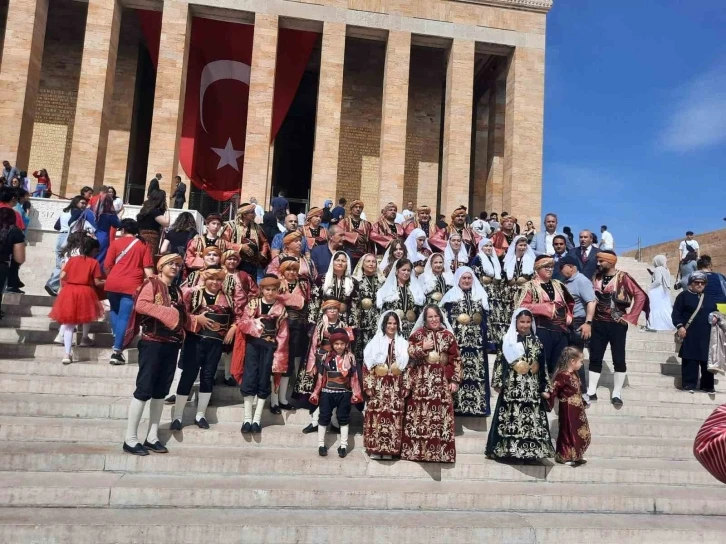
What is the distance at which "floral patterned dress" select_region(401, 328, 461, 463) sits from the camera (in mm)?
5391

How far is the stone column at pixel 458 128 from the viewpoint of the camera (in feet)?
65.5

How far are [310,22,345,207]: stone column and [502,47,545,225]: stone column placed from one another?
6.59m

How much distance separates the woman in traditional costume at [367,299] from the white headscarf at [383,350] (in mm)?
797

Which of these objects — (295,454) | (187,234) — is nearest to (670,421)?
(295,454)

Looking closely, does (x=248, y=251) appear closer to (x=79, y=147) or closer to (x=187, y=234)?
(x=187, y=234)

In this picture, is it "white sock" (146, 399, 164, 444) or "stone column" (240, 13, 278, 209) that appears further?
"stone column" (240, 13, 278, 209)

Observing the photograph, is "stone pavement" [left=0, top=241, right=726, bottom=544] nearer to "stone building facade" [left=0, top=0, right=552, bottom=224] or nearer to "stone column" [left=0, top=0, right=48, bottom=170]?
"stone building facade" [left=0, top=0, right=552, bottom=224]

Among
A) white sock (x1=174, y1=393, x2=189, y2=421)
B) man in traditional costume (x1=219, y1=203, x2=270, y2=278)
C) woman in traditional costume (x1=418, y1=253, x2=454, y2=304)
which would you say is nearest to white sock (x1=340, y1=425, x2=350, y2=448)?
white sock (x1=174, y1=393, x2=189, y2=421)

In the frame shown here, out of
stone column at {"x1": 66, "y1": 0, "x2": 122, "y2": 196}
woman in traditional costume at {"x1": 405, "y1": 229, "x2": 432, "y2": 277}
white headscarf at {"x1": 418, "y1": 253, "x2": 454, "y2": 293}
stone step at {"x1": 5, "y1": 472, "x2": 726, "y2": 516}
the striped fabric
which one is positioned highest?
stone column at {"x1": 66, "y1": 0, "x2": 122, "y2": 196}

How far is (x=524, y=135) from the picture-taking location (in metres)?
20.4

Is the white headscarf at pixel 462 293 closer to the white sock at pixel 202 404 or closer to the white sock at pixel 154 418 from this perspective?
the white sock at pixel 202 404

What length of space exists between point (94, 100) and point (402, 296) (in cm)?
1613

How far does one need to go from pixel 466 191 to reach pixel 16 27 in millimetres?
16327

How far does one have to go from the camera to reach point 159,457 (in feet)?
16.4
